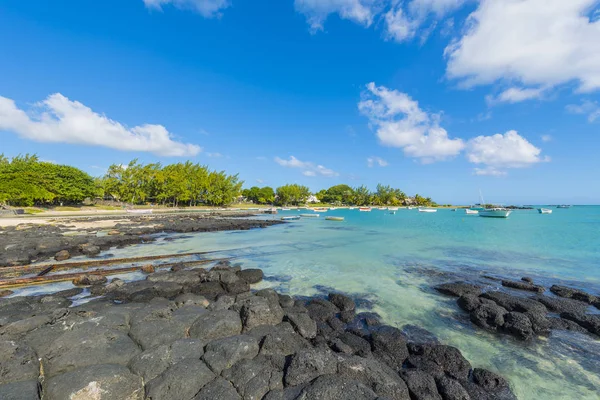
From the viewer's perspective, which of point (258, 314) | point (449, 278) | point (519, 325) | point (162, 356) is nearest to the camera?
point (162, 356)

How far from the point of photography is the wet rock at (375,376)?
420 centimetres

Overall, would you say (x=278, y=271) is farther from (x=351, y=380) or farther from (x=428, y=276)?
(x=351, y=380)

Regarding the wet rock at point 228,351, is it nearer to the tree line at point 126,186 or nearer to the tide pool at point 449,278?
the tide pool at point 449,278

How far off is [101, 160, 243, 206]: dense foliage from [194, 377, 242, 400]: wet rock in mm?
71156

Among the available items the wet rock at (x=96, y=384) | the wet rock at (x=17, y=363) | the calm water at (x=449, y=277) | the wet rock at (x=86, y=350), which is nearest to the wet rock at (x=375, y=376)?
the calm water at (x=449, y=277)

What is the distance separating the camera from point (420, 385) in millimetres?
4551

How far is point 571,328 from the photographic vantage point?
7230 millimetres

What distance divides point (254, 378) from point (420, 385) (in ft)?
9.49

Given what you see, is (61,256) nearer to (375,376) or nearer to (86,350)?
(86,350)

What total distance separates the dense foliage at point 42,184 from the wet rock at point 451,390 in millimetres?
Result: 64865

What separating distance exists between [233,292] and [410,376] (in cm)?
673

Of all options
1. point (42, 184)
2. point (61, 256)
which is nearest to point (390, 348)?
point (61, 256)

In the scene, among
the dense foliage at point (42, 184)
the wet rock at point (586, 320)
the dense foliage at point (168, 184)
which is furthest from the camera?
the dense foliage at point (168, 184)

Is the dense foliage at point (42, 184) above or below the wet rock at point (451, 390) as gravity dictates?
above
